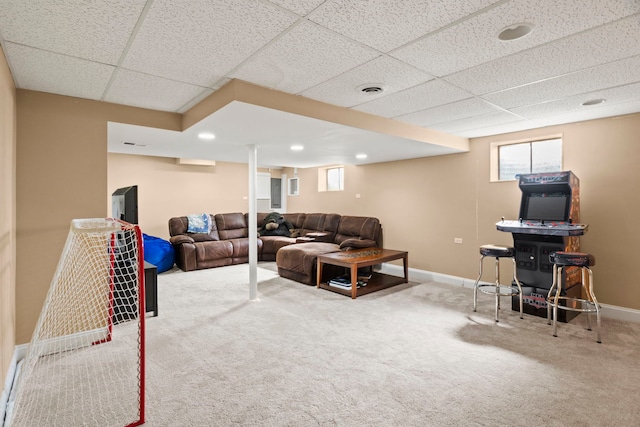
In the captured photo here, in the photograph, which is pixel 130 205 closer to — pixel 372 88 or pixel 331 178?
pixel 372 88

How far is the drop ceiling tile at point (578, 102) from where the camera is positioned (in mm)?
2834

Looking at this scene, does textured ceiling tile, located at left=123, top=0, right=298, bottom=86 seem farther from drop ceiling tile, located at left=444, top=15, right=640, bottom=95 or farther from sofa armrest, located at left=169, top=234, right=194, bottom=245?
sofa armrest, located at left=169, top=234, right=194, bottom=245

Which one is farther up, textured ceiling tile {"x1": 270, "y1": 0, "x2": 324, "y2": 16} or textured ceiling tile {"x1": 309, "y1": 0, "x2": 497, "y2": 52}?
textured ceiling tile {"x1": 309, "y1": 0, "x2": 497, "y2": 52}

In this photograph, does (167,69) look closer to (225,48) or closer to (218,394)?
(225,48)

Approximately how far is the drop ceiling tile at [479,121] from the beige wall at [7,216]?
3.99 metres

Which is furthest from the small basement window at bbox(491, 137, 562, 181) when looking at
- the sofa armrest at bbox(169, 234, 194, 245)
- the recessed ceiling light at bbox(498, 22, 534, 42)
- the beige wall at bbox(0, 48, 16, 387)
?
the sofa armrest at bbox(169, 234, 194, 245)

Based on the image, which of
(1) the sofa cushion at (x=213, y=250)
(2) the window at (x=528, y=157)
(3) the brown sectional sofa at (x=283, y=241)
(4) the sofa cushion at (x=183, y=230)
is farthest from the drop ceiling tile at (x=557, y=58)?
(4) the sofa cushion at (x=183, y=230)

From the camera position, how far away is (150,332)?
124 inches

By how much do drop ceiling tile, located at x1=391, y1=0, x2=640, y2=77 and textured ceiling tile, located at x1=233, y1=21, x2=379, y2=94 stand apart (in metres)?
0.32

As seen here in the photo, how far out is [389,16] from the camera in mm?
1703

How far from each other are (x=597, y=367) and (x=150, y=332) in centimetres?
374

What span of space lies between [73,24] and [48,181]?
5.29 ft

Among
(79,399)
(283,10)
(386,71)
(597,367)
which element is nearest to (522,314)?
(597,367)

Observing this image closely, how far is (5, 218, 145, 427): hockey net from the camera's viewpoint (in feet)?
6.31
